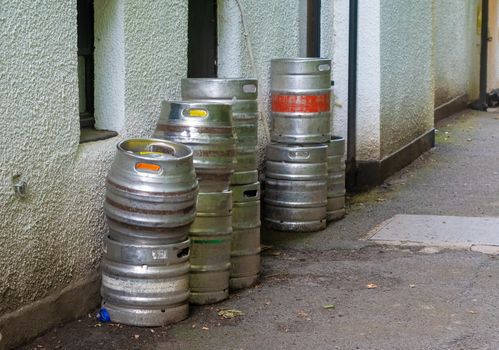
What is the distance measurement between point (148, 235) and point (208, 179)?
700mm

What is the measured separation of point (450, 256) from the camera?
23.8 ft

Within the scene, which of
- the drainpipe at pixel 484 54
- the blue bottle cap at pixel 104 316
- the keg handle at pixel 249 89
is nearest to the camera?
the blue bottle cap at pixel 104 316

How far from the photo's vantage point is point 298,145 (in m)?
8.09

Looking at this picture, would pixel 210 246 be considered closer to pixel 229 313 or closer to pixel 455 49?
pixel 229 313

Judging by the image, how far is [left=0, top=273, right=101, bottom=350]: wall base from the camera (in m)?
5.00

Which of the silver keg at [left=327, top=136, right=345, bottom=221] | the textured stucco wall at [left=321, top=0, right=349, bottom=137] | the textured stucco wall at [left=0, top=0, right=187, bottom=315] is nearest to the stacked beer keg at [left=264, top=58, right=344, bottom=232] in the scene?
the silver keg at [left=327, top=136, right=345, bottom=221]

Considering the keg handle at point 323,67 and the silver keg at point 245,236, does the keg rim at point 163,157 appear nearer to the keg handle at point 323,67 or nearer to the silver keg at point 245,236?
the silver keg at point 245,236

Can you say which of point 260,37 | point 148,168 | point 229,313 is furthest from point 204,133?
point 260,37

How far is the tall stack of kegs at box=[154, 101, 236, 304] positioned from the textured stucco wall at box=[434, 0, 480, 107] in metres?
9.05

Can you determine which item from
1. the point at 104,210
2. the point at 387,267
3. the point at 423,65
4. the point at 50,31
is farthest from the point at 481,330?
the point at 423,65

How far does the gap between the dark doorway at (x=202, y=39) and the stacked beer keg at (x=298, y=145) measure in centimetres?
65

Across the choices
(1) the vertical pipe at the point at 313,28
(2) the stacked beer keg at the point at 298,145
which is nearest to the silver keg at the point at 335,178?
(2) the stacked beer keg at the point at 298,145

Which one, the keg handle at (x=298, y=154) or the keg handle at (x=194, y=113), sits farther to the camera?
the keg handle at (x=298, y=154)

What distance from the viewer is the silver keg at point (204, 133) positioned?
5.82 m
